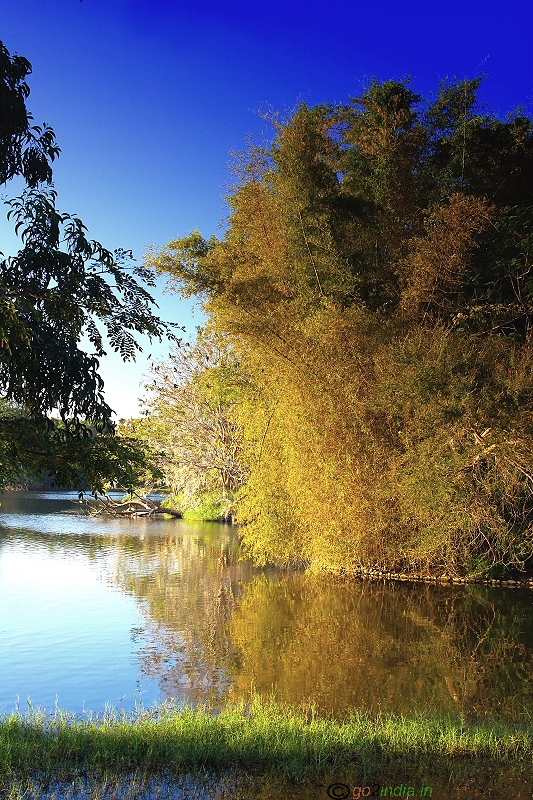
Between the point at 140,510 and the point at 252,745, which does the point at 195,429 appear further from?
the point at 252,745

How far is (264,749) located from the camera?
462 centimetres

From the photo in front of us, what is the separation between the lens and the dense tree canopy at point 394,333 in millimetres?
11484

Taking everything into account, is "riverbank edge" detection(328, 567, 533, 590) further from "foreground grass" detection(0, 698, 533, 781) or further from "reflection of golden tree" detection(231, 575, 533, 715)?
"foreground grass" detection(0, 698, 533, 781)

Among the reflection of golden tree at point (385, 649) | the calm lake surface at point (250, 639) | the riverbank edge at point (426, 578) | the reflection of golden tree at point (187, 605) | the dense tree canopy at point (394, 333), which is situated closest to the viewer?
the reflection of golden tree at point (385, 649)

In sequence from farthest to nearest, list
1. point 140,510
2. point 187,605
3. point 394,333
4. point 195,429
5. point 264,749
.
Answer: point 140,510 < point 195,429 < point 394,333 < point 187,605 < point 264,749

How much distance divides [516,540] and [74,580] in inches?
327

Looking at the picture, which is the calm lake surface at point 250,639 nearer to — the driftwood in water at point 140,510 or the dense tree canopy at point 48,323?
the dense tree canopy at point 48,323

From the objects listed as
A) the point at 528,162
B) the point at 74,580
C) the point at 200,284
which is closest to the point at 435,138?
the point at 528,162

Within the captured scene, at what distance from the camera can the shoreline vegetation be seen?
14.1 feet

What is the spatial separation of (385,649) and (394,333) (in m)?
6.00

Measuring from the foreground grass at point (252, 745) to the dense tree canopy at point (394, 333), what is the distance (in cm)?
647
